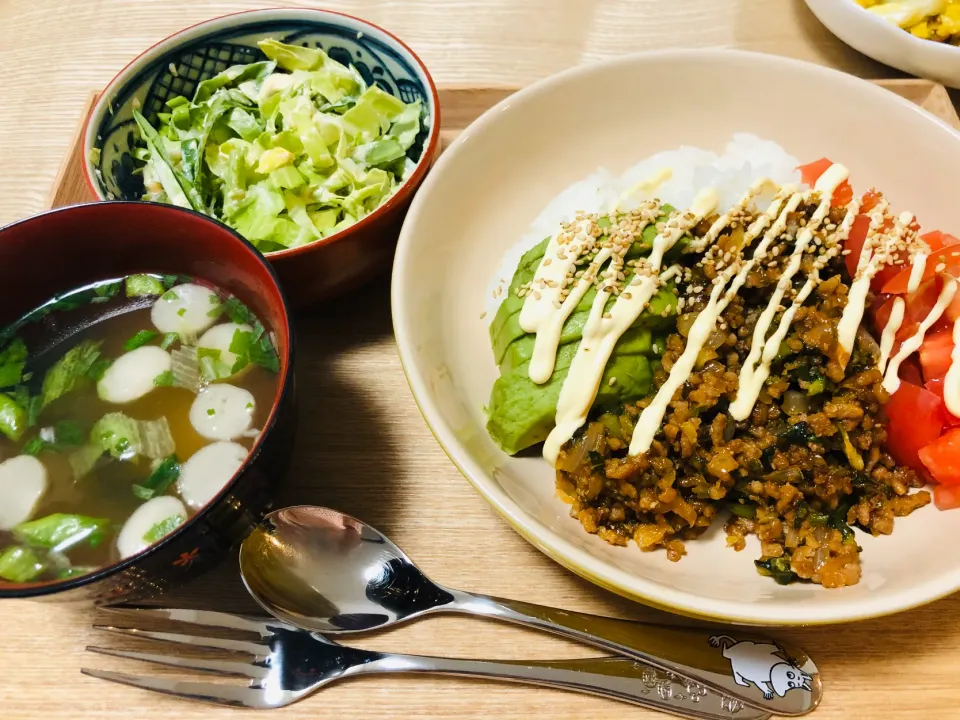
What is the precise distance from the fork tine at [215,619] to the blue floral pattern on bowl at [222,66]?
1.20 m

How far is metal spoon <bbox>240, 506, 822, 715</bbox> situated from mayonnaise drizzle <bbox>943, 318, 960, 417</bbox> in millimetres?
674

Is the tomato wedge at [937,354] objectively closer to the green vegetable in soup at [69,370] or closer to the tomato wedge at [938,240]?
the tomato wedge at [938,240]

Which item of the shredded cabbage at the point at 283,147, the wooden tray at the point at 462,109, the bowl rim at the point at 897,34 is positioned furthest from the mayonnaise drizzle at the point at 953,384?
the shredded cabbage at the point at 283,147

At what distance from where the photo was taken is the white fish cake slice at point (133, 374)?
5.35 feet

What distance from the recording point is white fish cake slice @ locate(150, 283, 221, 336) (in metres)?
1.73

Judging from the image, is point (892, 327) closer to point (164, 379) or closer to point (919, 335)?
point (919, 335)

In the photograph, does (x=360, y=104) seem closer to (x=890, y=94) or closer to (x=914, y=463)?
(x=890, y=94)

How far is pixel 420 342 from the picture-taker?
1.71 m

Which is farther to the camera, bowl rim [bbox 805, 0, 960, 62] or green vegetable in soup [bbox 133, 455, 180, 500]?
bowl rim [bbox 805, 0, 960, 62]

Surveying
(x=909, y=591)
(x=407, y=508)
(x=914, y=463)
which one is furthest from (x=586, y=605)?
(x=914, y=463)

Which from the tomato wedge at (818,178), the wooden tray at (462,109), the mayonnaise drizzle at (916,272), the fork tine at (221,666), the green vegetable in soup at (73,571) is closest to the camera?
the green vegetable in soup at (73,571)

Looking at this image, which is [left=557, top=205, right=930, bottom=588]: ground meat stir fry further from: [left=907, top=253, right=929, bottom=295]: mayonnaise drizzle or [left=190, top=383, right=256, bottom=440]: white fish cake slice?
[left=190, top=383, right=256, bottom=440]: white fish cake slice

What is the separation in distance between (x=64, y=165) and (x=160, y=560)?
1.72m

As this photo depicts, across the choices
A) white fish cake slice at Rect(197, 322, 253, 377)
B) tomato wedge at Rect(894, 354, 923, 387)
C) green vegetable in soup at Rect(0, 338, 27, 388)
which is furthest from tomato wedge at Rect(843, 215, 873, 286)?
green vegetable in soup at Rect(0, 338, 27, 388)
